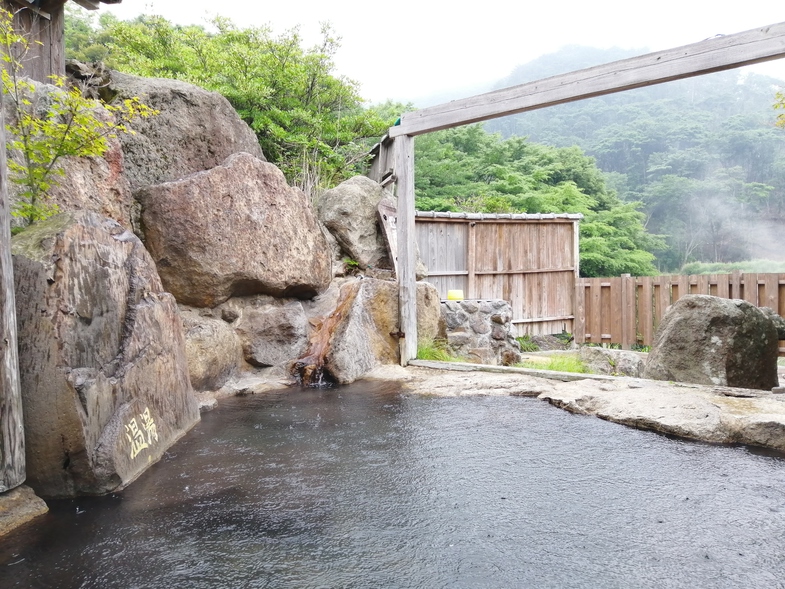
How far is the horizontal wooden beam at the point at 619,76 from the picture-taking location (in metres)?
Answer: 3.97

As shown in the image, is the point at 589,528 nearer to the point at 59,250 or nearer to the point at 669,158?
the point at 59,250

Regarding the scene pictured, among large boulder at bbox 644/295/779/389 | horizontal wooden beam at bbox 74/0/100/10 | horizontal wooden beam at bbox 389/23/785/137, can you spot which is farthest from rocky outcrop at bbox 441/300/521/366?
horizontal wooden beam at bbox 74/0/100/10

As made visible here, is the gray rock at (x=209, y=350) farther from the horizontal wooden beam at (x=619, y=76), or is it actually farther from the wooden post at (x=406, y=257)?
the horizontal wooden beam at (x=619, y=76)

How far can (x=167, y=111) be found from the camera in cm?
536

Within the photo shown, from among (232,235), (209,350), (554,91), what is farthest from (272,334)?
(554,91)

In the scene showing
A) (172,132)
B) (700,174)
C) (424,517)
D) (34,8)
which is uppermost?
(700,174)

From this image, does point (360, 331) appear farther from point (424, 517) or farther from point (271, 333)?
point (424, 517)

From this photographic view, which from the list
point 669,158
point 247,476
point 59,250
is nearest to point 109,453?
point 247,476

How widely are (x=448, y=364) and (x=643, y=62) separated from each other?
3334 mm

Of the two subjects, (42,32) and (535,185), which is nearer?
(42,32)

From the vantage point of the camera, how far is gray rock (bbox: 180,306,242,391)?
459 cm

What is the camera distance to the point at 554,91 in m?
4.94

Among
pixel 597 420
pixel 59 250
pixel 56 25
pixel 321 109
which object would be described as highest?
pixel 321 109

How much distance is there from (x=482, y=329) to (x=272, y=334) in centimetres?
320
